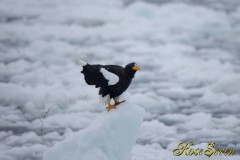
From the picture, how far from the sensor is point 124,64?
14.4m

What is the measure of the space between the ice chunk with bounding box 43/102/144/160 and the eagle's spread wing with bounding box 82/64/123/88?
45cm

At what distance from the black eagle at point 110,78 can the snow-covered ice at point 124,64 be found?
153 centimetres

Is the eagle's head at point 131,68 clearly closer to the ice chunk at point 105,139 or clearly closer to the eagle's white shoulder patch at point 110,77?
the eagle's white shoulder patch at point 110,77

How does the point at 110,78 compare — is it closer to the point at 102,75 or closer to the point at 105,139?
the point at 102,75

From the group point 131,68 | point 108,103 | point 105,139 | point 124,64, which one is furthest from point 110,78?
point 124,64

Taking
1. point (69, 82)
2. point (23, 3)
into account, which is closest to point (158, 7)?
point (23, 3)

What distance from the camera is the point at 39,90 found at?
41.0 ft

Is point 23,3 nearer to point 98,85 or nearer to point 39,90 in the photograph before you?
point 39,90

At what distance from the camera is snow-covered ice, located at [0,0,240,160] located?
33.7 ft

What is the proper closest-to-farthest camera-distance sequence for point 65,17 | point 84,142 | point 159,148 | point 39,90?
1. point 84,142
2. point 159,148
3. point 39,90
4. point 65,17

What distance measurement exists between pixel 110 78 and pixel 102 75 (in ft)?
0.41

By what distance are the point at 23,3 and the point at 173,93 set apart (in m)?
8.10

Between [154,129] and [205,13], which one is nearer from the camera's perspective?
[154,129]

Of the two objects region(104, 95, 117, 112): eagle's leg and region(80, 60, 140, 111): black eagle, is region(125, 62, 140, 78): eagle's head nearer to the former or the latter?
region(80, 60, 140, 111): black eagle
